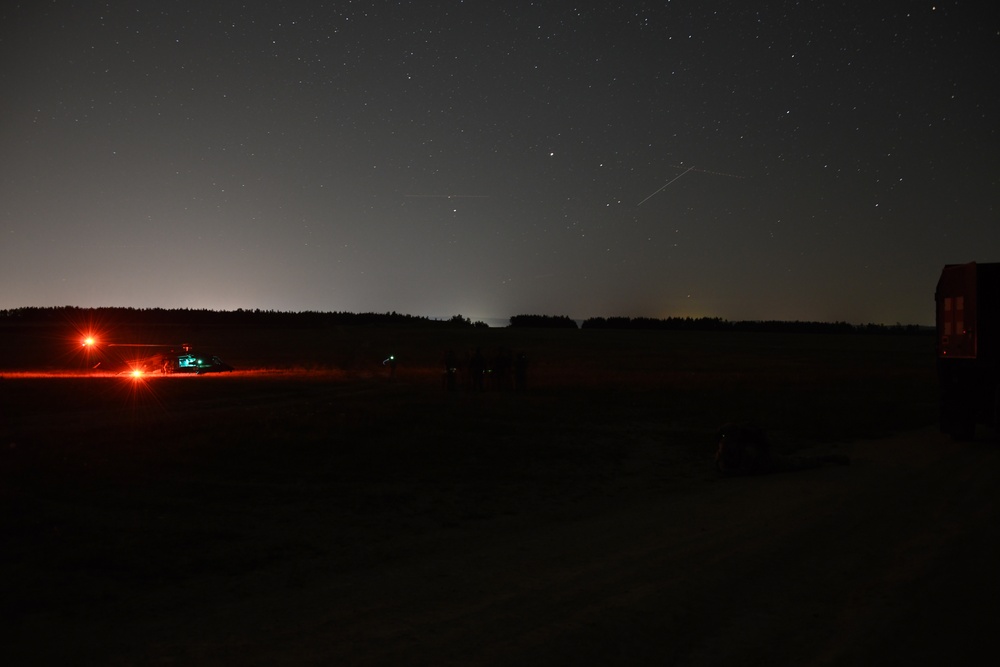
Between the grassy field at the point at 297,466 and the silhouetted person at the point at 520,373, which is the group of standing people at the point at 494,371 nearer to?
the silhouetted person at the point at 520,373

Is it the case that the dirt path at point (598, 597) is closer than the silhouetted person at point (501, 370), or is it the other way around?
the dirt path at point (598, 597)

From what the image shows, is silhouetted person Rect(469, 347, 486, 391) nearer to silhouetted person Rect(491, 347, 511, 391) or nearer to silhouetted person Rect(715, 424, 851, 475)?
silhouetted person Rect(491, 347, 511, 391)

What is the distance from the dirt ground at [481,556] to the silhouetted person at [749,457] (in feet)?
1.65

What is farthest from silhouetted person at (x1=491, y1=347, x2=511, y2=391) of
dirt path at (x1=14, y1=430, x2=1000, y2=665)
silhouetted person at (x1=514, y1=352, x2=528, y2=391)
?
dirt path at (x1=14, y1=430, x2=1000, y2=665)

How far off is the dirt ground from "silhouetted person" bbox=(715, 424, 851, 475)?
501 mm

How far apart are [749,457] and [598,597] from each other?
7.44 m

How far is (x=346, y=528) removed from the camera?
9234 mm

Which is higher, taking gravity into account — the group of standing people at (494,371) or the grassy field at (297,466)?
the group of standing people at (494,371)

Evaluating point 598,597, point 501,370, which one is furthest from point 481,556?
point 501,370

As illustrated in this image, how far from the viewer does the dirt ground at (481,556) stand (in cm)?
541

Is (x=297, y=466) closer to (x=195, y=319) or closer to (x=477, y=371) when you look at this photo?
(x=477, y=371)

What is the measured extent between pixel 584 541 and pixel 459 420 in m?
11.4

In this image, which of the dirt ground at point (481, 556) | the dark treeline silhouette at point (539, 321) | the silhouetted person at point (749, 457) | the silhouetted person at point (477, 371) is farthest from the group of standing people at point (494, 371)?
the dark treeline silhouette at point (539, 321)

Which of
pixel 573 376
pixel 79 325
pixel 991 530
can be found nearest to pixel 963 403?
pixel 991 530
